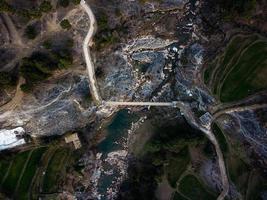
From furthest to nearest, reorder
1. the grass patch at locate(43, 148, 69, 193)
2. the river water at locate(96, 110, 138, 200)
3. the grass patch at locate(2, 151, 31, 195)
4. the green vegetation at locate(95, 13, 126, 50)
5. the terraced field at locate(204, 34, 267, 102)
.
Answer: the river water at locate(96, 110, 138, 200), the grass patch at locate(43, 148, 69, 193), the grass patch at locate(2, 151, 31, 195), the green vegetation at locate(95, 13, 126, 50), the terraced field at locate(204, 34, 267, 102)

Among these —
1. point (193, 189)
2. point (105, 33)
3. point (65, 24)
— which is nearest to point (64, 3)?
point (65, 24)

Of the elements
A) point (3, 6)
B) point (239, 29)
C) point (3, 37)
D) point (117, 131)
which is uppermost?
point (3, 6)

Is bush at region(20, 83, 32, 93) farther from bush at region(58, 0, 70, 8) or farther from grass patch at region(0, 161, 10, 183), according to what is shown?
bush at region(58, 0, 70, 8)

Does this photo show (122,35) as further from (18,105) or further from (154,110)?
(18,105)

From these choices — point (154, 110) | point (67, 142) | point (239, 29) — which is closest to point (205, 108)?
Result: point (154, 110)

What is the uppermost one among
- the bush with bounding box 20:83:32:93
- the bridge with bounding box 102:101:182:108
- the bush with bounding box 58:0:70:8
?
the bush with bounding box 58:0:70:8

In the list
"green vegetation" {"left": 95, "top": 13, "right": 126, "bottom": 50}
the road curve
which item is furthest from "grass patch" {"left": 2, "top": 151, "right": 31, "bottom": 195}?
"green vegetation" {"left": 95, "top": 13, "right": 126, "bottom": 50}

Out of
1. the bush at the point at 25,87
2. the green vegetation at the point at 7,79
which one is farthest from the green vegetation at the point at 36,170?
the green vegetation at the point at 7,79

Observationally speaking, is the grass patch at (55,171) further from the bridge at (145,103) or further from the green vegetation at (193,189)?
the green vegetation at (193,189)
